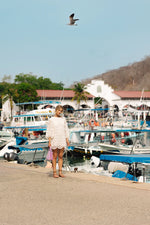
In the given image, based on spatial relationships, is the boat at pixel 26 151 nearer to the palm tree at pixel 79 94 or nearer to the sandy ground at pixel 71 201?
the sandy ground at pixel 71 201

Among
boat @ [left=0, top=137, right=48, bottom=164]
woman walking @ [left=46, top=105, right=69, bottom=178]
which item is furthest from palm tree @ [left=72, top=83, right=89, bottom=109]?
woman walking @ [left=46, top=105, right=69, bottom=178]

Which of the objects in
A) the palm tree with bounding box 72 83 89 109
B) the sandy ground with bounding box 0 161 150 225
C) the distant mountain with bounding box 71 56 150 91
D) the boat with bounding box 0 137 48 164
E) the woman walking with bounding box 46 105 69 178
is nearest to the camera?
the sandy ground with bounding box 0 161 150 225

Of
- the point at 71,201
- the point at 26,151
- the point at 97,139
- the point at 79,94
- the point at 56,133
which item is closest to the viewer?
the point at 71,201

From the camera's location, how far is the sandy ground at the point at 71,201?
459cm

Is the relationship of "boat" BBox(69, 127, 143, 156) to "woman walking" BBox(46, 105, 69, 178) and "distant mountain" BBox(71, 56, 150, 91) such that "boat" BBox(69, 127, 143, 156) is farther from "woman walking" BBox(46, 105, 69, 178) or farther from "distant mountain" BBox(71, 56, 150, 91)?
"distant mountain" BBox(71, 56, 150, 91)

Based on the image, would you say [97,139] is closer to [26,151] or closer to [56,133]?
[26,151]

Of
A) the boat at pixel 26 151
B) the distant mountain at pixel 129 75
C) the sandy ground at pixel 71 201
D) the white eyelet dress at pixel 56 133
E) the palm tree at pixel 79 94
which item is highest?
the distant mountain at pixel 129 75

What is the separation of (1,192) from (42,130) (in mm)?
23926

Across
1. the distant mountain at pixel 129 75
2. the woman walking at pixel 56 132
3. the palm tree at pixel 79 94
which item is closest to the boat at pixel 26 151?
the woman walking at pixel 56 132

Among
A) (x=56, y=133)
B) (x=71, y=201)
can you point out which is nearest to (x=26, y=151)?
(x=56, y=133)

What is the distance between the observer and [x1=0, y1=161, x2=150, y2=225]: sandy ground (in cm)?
459

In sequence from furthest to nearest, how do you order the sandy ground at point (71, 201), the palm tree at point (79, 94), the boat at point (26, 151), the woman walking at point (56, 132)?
1. the palm tree at point (79, 94)
2. the boat at point (26, 151)
3. the woman walking at point (56, 132)
4. the sandy ground at point (71, 201)

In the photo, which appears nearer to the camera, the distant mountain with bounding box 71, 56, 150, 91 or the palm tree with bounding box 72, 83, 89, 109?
the palm tree with bounding box 72, 83, 89, 109

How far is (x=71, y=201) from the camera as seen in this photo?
18.5 feet
